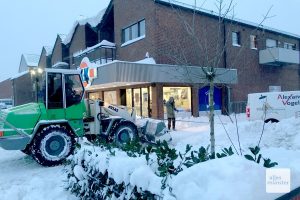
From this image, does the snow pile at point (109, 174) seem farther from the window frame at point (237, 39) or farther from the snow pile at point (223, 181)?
the window frame at point (237, 39)

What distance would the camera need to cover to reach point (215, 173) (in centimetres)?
269

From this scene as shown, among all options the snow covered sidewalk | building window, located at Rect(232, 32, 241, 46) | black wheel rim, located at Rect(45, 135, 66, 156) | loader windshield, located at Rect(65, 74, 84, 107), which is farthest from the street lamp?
building window, located at Rect(232, 32, 241, 46)

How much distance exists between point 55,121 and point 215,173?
6.45 m

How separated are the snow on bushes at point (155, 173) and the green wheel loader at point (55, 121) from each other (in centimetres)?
275

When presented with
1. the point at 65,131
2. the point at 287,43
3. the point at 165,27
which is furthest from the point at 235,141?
the point at 287,43

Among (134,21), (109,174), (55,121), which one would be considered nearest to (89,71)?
(134,21)

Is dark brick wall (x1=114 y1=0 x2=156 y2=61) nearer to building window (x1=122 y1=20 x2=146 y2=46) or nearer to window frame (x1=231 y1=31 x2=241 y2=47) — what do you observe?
building window (x1=122 y1=20 x2=146 y2=46)

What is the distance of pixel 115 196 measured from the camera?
374 centimetres

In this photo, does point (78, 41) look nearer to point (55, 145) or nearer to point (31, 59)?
point (31, 59)

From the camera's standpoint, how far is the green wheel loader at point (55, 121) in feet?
25.6

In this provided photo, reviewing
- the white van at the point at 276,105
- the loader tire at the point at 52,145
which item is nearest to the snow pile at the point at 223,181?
the loader tire at the point at 52,145

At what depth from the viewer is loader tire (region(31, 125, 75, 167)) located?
7848 mm

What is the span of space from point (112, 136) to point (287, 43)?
2641cm

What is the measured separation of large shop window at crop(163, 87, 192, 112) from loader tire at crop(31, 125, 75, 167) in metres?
11.9
